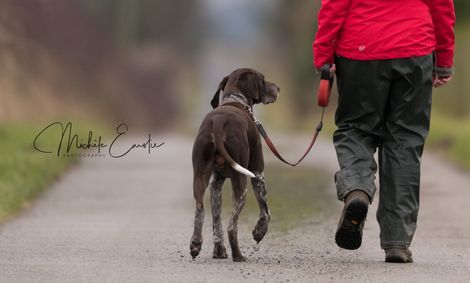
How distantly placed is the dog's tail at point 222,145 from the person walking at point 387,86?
64 cm

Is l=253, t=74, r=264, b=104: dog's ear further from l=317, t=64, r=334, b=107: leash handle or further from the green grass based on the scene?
the green grass

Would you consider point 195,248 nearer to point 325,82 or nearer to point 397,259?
point 397,259

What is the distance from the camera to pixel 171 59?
66062 millimetres

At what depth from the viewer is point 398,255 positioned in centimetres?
796

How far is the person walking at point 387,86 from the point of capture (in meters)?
8.12

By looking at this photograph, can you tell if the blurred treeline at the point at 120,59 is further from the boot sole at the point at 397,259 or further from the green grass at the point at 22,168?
the boot sole at the point at 397,259

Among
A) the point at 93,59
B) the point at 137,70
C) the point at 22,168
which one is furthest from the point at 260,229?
the point at 137,70

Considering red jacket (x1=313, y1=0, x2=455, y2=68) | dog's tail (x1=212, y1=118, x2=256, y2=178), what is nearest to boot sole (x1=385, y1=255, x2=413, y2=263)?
dog's tail (x1=212, y1=118, x2=256, y2=178)

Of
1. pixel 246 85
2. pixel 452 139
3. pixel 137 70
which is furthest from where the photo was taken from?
pixel 137 70

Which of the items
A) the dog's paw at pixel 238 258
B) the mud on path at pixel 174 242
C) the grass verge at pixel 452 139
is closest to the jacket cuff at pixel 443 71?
the mud on path at pixel 174 242

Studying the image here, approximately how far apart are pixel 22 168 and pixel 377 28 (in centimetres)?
636

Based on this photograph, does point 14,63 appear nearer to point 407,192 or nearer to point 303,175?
point 303,175

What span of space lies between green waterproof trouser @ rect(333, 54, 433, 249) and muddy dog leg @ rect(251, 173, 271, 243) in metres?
0.59

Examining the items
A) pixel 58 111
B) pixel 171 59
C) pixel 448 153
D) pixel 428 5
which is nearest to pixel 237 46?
pixel 171 59
